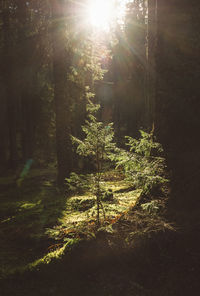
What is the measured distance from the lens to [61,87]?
31.6 feet

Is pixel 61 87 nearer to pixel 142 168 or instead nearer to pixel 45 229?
pixel 45 229

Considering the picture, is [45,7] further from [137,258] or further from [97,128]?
[137,258]

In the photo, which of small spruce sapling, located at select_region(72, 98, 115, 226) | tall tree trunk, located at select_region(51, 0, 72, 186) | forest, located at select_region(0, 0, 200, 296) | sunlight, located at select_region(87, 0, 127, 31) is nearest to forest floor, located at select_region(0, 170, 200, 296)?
forest, located at select_region(0, 0, 200, 296)

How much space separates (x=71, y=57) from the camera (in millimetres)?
9898

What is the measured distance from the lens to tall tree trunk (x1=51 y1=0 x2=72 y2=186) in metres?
9.51

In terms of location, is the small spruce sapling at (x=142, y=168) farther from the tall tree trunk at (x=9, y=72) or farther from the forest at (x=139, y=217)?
the tall tree trunk at (x=9, y=72)

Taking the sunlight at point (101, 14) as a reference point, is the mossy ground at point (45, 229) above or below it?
below

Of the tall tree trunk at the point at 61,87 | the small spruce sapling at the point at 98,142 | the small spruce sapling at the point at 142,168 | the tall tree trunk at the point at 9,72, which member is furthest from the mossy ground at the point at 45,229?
the tall tree trunk at the point at 9,72

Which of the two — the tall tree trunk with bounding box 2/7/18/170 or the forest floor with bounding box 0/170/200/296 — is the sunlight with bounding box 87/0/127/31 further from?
the forest floor with bounding box 0/170/200/296

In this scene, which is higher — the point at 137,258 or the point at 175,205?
the point at 175,205

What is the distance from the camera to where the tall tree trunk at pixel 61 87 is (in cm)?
951

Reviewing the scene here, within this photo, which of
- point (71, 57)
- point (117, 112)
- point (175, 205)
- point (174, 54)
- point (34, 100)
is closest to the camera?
point (175, 205)

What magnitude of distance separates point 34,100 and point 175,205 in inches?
776

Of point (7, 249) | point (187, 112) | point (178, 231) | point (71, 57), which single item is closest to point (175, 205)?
point (178, 231)
